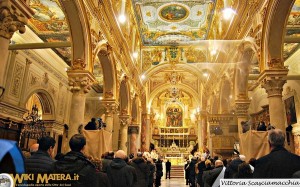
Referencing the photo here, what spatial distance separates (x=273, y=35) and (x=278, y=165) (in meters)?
6.04

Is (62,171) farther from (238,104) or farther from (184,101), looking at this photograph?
(184,101)

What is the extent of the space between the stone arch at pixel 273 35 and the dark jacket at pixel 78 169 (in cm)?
666

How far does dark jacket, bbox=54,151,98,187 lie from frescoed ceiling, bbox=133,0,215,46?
44.9 ft

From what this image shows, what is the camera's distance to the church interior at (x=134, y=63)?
7348mm

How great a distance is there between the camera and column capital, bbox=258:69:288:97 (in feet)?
24.1

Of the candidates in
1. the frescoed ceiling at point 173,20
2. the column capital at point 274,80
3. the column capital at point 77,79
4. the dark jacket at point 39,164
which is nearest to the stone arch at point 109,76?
the column capital at point 77,79

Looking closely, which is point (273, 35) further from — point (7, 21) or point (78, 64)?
point (7, 21)

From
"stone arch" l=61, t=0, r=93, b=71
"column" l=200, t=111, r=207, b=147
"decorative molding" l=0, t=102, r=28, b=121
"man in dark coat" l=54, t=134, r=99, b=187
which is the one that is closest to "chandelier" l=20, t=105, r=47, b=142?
"decorative molding" l=0, t=102, r=28, b=121

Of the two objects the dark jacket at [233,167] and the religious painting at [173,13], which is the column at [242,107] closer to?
the religious painting at [173,13]

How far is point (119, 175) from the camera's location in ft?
13.3

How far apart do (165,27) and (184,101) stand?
1539 centimetres

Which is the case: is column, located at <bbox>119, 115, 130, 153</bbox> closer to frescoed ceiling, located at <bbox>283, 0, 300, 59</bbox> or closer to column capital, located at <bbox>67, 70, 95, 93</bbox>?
column capital, located at <bbox>67, 70, 95, 93</bbox>

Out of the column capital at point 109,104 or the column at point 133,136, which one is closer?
the column capital at point 109,104

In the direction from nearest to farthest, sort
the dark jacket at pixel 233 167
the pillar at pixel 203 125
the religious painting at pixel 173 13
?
1. the dark jacket at pixel 233 167
2. the religious painting at pixel 173 13
3. the pillar at pixel 203 125
